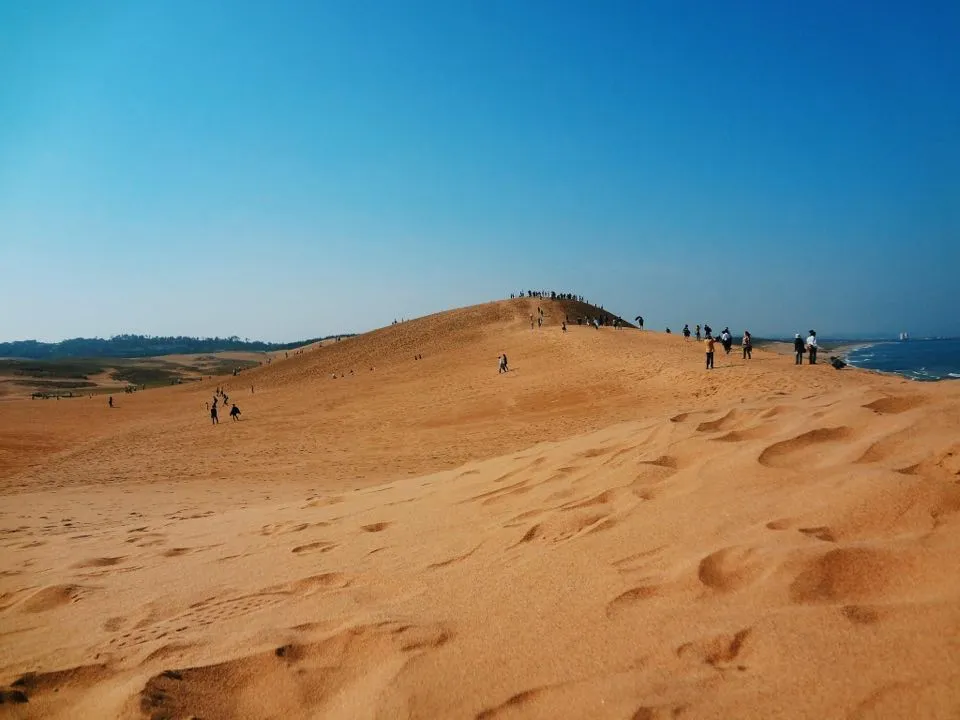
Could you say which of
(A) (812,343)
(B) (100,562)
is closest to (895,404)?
(B) (100,562)

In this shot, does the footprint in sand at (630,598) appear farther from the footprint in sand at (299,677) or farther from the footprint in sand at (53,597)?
the footprint in sand at (53,597)

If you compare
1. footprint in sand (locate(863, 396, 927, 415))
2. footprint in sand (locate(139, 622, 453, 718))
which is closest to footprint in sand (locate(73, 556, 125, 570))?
footprint in sand (locate(139, 622, 453, 718))

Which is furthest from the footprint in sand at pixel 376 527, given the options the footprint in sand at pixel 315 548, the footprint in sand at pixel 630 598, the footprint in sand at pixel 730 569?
the footprint in sand at pixel 730 569

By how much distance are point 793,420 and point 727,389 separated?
12.9m

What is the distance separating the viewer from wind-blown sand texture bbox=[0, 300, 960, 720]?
2262mm

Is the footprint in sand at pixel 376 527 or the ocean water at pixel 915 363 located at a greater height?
the footprint in sand at pixel 376 527

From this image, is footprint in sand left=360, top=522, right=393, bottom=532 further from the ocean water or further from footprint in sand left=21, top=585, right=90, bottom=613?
the ocean water

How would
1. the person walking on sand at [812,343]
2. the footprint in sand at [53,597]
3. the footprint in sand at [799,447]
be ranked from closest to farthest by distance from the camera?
the footprint in sand at [53,597], the footprint in sand at [799,447], the person walking on sand at [812,343]

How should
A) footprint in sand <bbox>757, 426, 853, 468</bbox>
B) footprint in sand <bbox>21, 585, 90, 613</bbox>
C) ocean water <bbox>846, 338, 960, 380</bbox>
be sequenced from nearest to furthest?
footprint in sand <bbox>21, 585, 90, 613</bbox> < footprint in sand <bbox>757, 426, 853, 468</bbox> < ocean water <bbox>846, 338, 960, 380</bbox>

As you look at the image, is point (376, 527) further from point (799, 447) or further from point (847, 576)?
point (847, 576)

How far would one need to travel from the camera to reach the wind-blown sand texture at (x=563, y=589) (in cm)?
226

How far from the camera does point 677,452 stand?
207 inches

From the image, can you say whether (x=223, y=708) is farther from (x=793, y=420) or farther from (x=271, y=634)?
(x=793, y=420)

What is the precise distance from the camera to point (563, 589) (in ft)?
10.5
